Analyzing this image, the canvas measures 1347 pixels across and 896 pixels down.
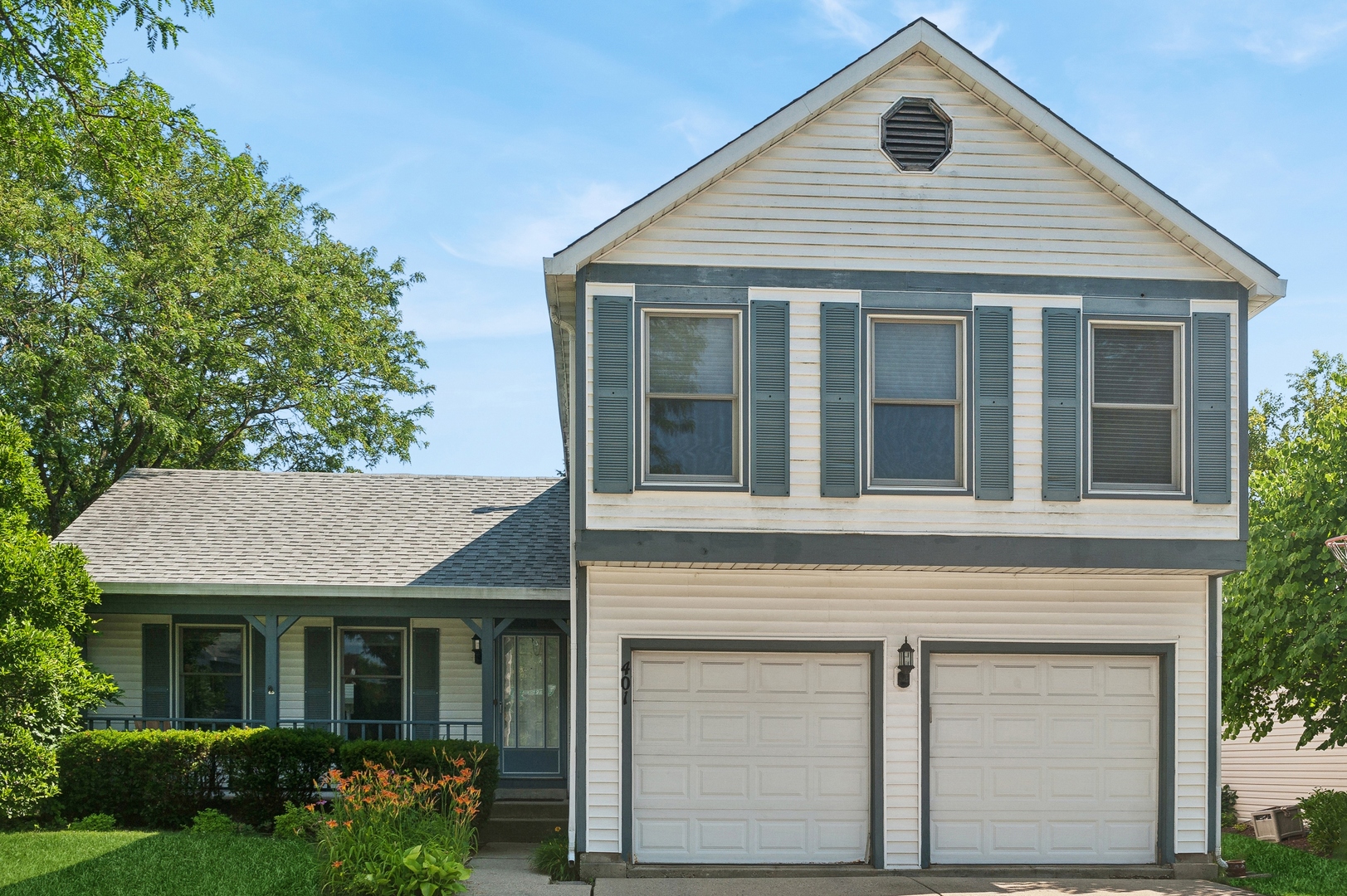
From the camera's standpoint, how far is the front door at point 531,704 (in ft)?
58.1

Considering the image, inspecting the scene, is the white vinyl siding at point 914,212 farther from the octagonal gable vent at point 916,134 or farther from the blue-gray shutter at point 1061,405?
the blue-gray shutter at point 1061,405

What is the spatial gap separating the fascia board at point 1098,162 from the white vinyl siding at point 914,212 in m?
0.18

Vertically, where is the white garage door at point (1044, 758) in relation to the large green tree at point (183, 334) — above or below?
below

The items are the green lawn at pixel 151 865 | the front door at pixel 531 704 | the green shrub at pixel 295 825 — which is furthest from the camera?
the front door at pixel 531 704

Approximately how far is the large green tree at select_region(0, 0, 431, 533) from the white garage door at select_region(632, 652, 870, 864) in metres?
13.4

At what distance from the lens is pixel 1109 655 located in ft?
38.3

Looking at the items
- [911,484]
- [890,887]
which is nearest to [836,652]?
[911,484]

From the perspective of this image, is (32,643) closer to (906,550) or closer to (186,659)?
(186,659)

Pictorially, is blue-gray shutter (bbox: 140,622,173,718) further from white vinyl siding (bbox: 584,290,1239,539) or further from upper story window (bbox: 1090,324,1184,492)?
upper story window (bbox: 1090,324,1184,492)

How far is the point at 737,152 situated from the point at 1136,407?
455cm

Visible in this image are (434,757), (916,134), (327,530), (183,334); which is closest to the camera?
(916,134)

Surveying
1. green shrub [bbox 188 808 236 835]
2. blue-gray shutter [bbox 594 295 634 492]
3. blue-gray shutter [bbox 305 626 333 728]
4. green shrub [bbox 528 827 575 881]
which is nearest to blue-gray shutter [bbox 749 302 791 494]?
blue-gray shutter [bbox 594 295 634 492]

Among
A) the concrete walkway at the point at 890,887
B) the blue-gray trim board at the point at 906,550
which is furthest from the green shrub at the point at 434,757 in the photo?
the blue-gray trim board at the point at 906,550

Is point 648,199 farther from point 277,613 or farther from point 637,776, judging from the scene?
point 277,613
